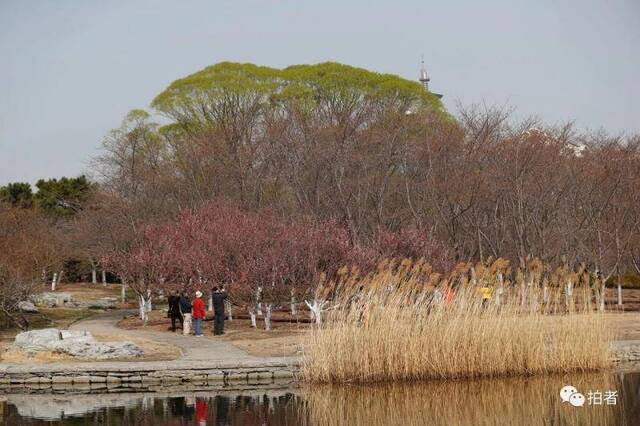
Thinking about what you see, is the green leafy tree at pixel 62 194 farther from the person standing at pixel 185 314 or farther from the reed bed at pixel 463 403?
the reed bed at pixel 463 403

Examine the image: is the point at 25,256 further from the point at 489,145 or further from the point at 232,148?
the point at 489,145

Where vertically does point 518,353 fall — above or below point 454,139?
below

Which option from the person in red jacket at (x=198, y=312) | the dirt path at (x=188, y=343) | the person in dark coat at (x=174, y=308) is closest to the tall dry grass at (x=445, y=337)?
the dirt path at (x=188, y=343)

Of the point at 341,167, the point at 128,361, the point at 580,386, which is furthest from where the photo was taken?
the point at 341,167

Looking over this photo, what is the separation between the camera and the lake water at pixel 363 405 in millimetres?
15188

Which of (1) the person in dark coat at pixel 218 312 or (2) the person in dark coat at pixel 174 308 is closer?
(1) the person in dark coat at pixel 218 312

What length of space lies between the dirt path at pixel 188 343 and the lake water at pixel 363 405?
3.02m

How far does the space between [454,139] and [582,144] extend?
7.73m

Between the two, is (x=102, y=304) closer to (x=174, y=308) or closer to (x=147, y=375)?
(x=174, y=308)

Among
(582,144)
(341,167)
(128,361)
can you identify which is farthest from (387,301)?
(582,144)

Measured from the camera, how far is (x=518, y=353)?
18.0 metres

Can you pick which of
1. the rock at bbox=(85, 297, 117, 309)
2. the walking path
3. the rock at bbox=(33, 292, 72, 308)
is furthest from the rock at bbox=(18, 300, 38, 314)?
the walking path

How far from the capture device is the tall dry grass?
57.8ft

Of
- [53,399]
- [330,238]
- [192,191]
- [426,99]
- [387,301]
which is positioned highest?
[426,99]
